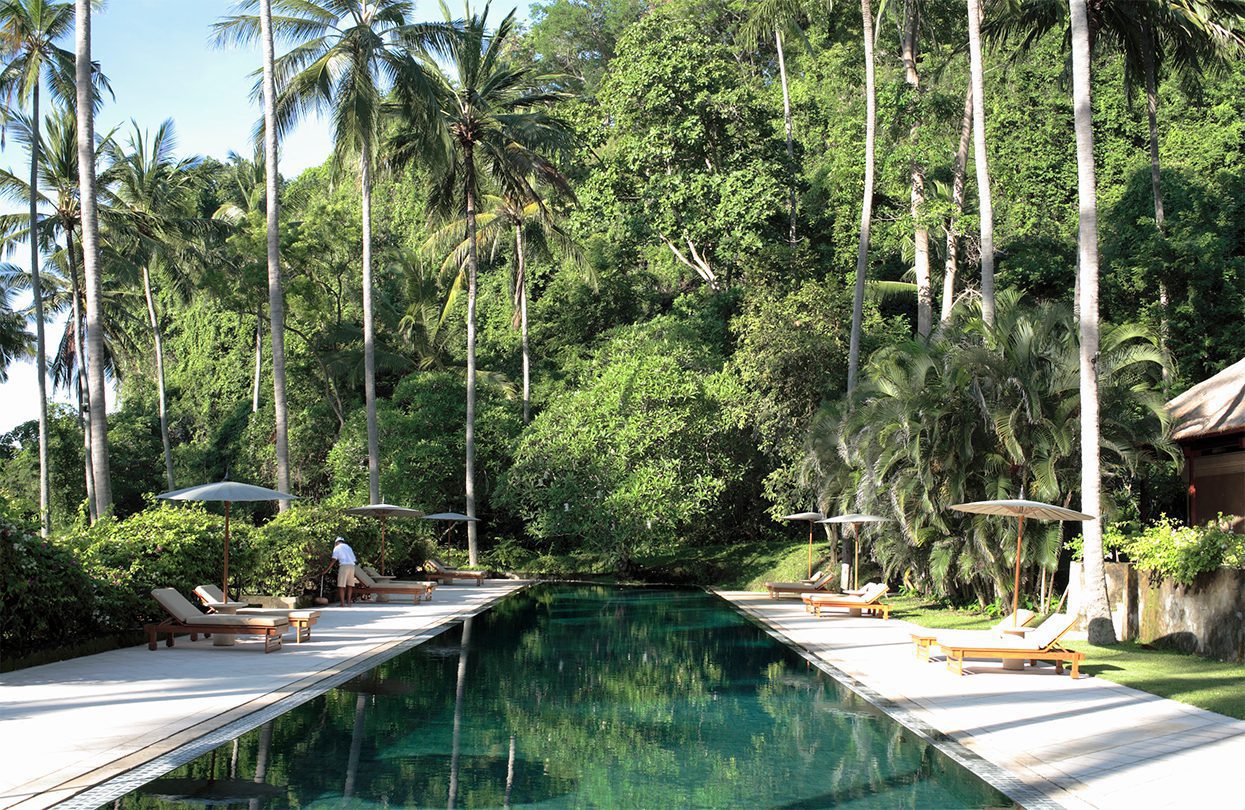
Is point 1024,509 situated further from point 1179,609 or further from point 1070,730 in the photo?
point 1070,730

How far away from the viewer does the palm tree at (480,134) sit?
101 feet

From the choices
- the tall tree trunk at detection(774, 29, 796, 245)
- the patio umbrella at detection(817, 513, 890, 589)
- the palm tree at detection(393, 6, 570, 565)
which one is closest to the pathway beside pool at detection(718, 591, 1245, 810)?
the patio umbrella at detection(817, 513, 890, 589)

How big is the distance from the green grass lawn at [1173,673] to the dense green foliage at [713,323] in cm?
333

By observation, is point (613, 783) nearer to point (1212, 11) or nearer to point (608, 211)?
point (1212, 11)

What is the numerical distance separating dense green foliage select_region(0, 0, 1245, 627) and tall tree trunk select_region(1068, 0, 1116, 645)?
214 cm

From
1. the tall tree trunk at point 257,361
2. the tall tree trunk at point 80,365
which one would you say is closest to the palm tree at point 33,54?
the tall tree trunk at point 80,365

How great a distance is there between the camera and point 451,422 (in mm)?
35750

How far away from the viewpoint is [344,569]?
21.3 m

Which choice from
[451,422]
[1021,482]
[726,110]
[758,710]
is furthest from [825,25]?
[758,710]

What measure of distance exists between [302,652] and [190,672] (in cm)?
214

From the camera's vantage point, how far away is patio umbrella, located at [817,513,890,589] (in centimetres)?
1977

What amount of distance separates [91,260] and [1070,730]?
55.5 ft

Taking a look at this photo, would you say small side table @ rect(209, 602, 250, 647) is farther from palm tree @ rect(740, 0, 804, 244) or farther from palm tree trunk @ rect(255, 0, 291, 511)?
palm tree @ rect(740, 0, 804, 244)

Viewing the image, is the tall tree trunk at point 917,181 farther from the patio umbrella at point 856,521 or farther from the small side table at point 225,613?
the small side table at point 225,613
